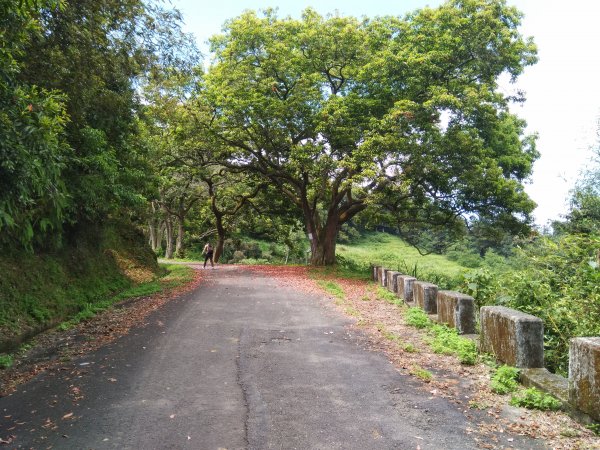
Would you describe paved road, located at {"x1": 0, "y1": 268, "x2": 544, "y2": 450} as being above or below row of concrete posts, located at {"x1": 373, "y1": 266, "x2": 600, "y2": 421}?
below

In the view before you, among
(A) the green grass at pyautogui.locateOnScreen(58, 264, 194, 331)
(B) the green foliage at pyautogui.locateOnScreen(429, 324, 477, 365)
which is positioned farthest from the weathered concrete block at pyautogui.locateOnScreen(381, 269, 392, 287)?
(A) the green grass at pyautogui.locateOnScreen(58, 264, 194, 331)

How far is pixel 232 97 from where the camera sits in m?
20.1

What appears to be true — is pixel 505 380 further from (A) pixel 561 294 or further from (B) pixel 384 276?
(B) pixel 384 276

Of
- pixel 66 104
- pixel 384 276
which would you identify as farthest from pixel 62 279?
pixel 384 276

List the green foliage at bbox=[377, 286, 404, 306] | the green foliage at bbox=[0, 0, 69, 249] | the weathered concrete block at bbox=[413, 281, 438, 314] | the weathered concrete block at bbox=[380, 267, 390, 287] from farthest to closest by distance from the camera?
the weathered concrete block at bbox=[380, 267, 390, 287], the green foliage at bbox=[377, 286, 404, 306], the weathered concrete block at bbox=[413, 281, 438, 314], the green foliage at bbox=[0, 0, 69, 249]

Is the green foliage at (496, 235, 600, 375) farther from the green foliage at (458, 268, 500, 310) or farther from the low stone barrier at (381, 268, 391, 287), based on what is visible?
the low stone barrier at (381, 268, 391, 287)

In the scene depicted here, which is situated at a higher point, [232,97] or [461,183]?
[232,97]

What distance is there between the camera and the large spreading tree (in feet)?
57.4

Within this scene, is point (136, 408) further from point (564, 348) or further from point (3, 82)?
point (564, 348)

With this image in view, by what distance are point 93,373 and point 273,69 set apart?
16.9 m

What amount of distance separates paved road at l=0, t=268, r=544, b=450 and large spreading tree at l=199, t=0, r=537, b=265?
11.0 metres

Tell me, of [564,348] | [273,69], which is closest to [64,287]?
[564,348]

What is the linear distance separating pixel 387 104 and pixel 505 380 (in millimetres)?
15664

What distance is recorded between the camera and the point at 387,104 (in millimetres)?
19375
